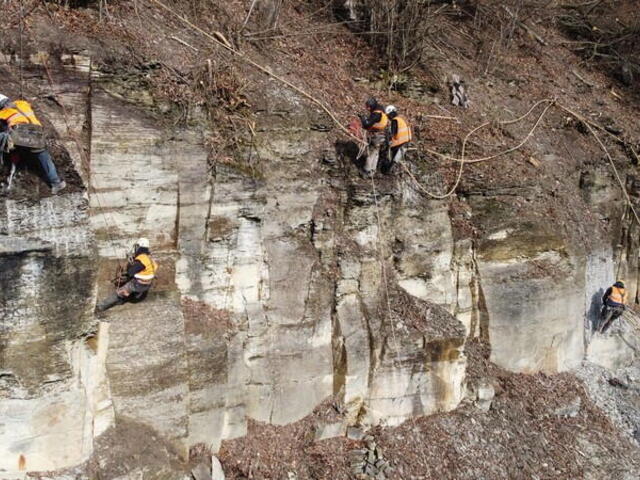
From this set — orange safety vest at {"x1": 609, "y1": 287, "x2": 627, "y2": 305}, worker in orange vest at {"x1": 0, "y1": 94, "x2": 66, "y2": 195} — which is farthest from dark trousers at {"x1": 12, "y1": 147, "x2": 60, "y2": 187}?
orange safety vest at {"x1": 609, "y1": 287, "x2": 627, "y2": 305}

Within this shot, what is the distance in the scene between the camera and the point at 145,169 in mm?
9516

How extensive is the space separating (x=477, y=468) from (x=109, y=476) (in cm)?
685

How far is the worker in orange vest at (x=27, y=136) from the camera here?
25.3 ft

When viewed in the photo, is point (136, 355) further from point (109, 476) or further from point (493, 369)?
point (493, 369)

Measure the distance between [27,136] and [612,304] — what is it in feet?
43.7

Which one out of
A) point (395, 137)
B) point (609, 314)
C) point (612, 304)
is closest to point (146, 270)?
point (395, 137)

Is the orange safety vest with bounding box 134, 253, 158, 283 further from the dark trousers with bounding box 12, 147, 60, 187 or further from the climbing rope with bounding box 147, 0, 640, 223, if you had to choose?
the climbing rope with bounding box 147, 0, 640, 223

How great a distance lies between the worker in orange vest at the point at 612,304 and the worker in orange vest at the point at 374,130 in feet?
23.9

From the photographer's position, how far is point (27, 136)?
775 cm

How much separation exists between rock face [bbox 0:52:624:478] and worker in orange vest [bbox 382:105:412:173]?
0.45 meters

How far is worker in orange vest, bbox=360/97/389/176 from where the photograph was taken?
36.6ft

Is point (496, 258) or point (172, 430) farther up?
point (496, 258)

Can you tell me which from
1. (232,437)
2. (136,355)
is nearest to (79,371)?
(136,355)

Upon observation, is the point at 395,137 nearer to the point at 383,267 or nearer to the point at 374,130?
the point at 374,130
